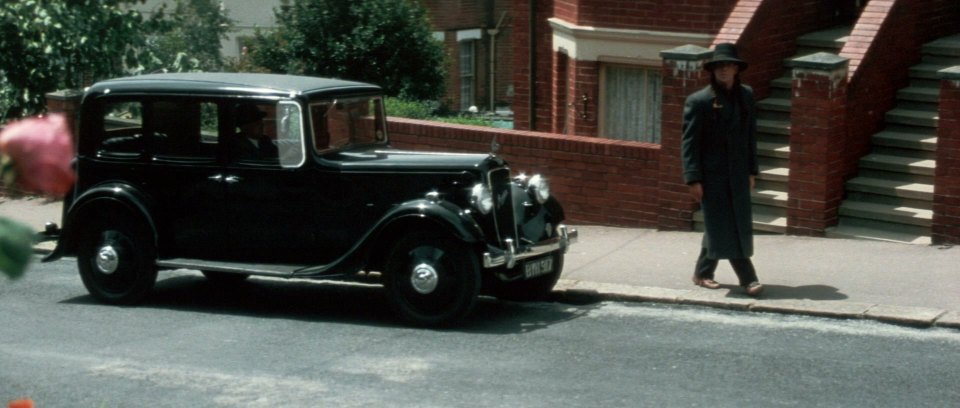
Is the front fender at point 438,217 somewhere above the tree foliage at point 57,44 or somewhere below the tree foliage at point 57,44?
below

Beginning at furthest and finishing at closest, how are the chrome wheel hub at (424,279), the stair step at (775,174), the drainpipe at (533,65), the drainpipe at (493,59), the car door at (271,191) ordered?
1. the drainpipe at (493,59)
2. the drainpipe at (533,65)
3. the stair step at (775,174)
4. the car door at (271,191)
5. the chrome wheel hub at (424,279)

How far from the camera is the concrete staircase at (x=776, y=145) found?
1275cm

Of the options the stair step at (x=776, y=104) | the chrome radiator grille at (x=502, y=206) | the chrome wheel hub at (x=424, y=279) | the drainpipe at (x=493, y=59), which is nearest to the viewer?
the chrome wheel hub at (x=424, y=279)

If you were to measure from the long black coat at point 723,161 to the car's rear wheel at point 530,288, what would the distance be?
1157 millimetres

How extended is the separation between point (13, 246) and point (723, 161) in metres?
9.27

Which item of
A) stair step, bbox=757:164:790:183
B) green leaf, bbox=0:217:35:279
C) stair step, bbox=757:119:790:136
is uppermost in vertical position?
green leaf, bbox=0:217:35:279

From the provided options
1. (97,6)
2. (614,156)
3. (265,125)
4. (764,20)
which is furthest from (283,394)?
(97,6)

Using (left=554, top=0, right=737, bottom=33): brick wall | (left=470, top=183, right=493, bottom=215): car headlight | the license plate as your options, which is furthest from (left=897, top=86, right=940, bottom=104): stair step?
(left=470, top=183, right=493, bottom=215): car headlight

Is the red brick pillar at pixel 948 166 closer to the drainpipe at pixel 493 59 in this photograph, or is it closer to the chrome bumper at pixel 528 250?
the chrome bumper at pixel 528 250

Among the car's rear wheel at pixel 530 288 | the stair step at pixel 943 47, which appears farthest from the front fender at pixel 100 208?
the stair step at pixel 943 47

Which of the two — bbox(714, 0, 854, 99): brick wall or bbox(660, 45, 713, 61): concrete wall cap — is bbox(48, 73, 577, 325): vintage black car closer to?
bbox(660, 45, 713, 61): concrete wall cap

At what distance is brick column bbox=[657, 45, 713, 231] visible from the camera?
41.9ft

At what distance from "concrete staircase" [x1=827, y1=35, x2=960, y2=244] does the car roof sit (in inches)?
184

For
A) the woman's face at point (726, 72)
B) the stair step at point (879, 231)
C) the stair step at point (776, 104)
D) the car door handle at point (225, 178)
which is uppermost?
the woman's face at point (726, 72)
